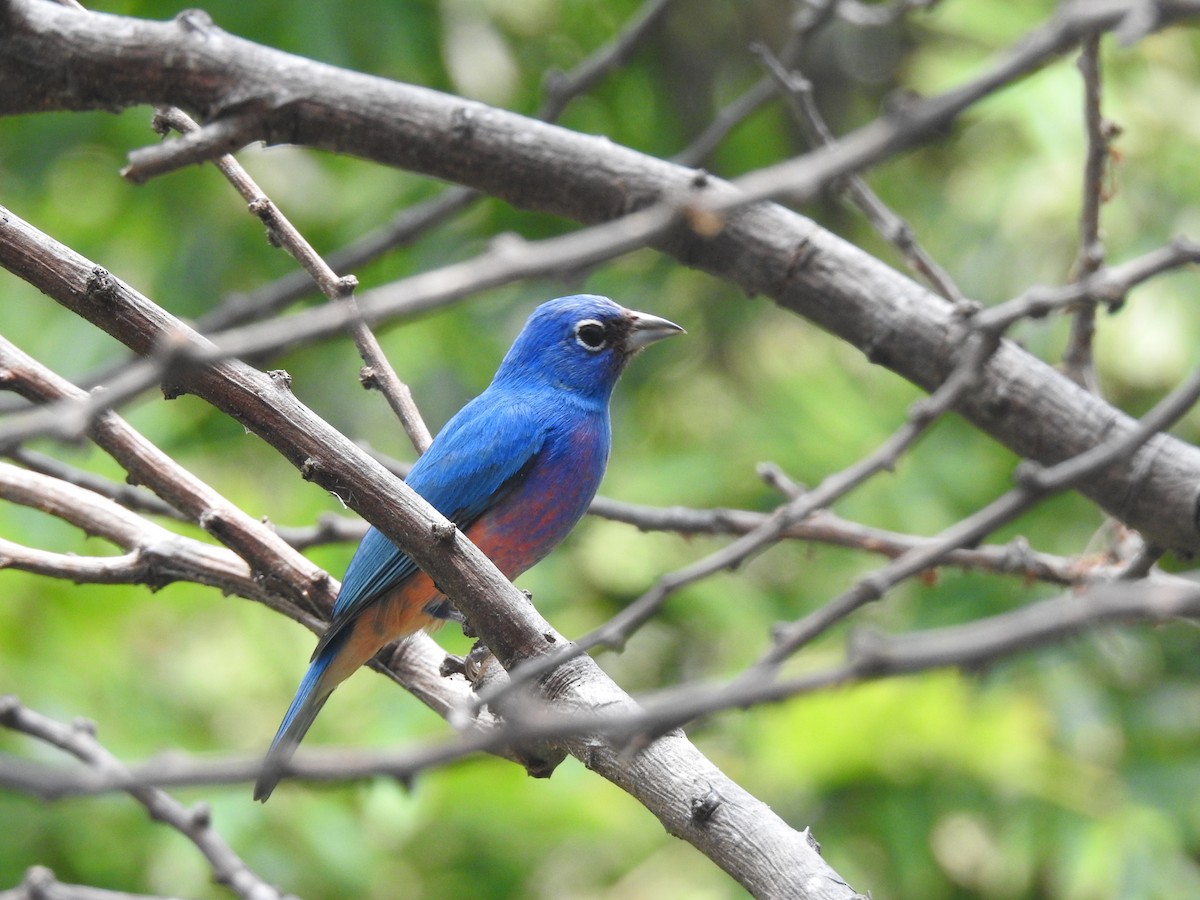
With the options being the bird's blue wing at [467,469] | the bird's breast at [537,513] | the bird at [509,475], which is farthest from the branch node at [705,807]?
the bird's breast at [537,513]

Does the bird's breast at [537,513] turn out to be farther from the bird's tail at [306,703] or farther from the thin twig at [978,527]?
the thin twig at [978,527]

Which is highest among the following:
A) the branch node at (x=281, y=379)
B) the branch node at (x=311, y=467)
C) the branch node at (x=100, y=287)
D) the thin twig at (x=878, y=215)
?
the thin twig at (x=878, y=215)

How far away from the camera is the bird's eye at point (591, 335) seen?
15.7ft

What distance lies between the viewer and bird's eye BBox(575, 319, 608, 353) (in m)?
4.77

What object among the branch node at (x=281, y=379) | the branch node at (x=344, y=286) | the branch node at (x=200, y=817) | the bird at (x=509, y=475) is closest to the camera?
the branch node at (x=281, y=379)

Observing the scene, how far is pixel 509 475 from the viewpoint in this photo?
4.20 meters

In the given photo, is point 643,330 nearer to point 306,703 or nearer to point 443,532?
point 306,703

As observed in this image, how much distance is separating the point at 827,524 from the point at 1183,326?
11.5 ft

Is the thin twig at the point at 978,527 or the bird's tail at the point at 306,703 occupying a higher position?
the bird's tail at the point at 306,703

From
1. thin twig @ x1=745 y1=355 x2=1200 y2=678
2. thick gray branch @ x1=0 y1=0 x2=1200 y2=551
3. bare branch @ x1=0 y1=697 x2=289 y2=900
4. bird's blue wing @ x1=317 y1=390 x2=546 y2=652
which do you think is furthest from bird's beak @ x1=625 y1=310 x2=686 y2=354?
thin twig @ x1=745 y1=355 x2=1200 y2=678

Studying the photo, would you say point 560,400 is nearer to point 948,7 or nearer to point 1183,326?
point 1183,326

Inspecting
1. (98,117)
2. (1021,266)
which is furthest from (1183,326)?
(98,117)

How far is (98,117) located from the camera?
7031 millimetres

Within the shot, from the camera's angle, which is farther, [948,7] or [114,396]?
[948,7]
